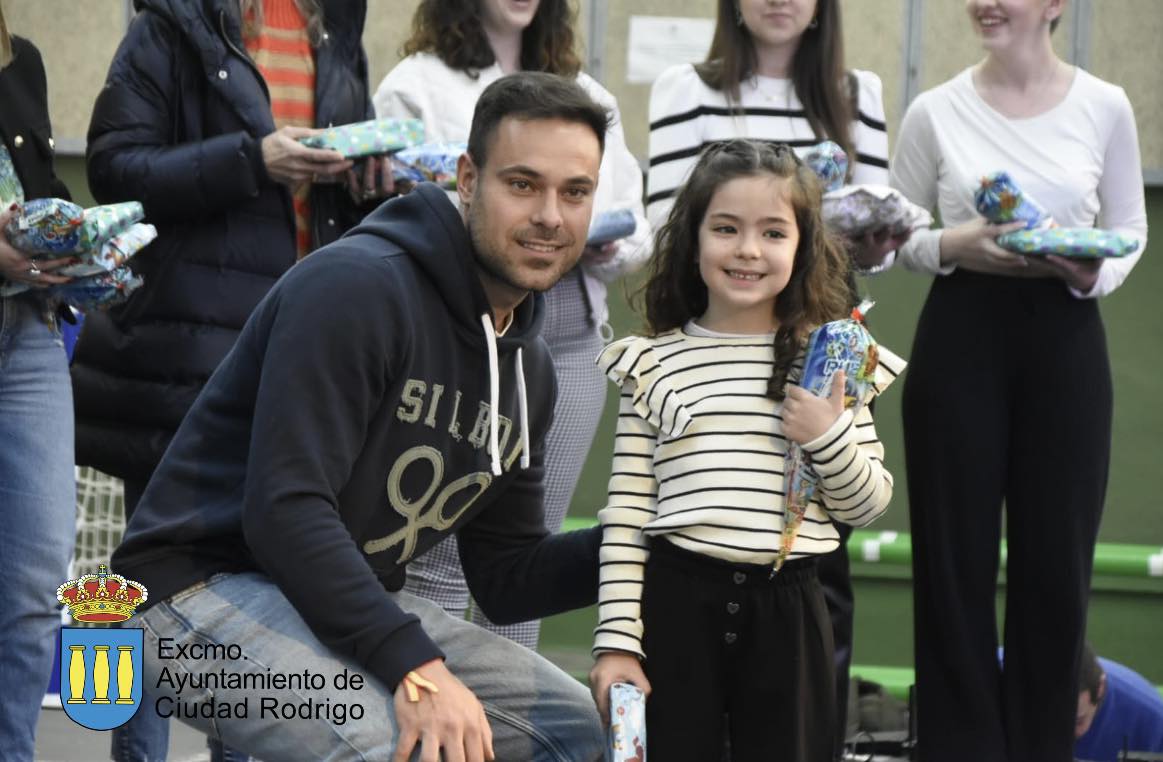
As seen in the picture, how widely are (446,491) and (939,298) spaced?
1531 millimetres

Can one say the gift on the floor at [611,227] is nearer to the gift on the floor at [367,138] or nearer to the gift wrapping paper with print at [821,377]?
the gift on the floor at [367,138]

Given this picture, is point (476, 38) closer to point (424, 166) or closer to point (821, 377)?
point (424, 166)

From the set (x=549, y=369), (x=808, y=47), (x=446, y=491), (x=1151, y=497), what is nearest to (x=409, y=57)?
(x=808, y=47)

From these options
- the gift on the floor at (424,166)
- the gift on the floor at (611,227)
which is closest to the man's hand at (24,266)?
the gift on the floor at (424,166)

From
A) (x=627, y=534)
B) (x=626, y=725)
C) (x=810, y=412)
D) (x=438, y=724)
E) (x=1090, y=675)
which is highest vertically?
(x=810, y=412)

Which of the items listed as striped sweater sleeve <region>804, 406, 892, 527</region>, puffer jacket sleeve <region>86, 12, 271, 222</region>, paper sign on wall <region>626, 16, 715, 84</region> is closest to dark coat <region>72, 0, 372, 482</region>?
puffer jacket sleeve <region>86, 12, 271, 222</region>

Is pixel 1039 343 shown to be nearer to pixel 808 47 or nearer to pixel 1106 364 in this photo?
pixel 1106 364

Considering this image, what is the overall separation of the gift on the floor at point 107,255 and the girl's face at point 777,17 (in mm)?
1389

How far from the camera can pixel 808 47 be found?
3.66 meters

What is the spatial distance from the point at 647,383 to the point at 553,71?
117 cm

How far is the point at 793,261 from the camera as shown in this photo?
283 cm

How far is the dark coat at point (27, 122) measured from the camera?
3.03 m

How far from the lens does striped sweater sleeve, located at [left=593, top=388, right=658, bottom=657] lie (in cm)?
267

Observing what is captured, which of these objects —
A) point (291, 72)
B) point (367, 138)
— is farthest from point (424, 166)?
point (291, 72)
